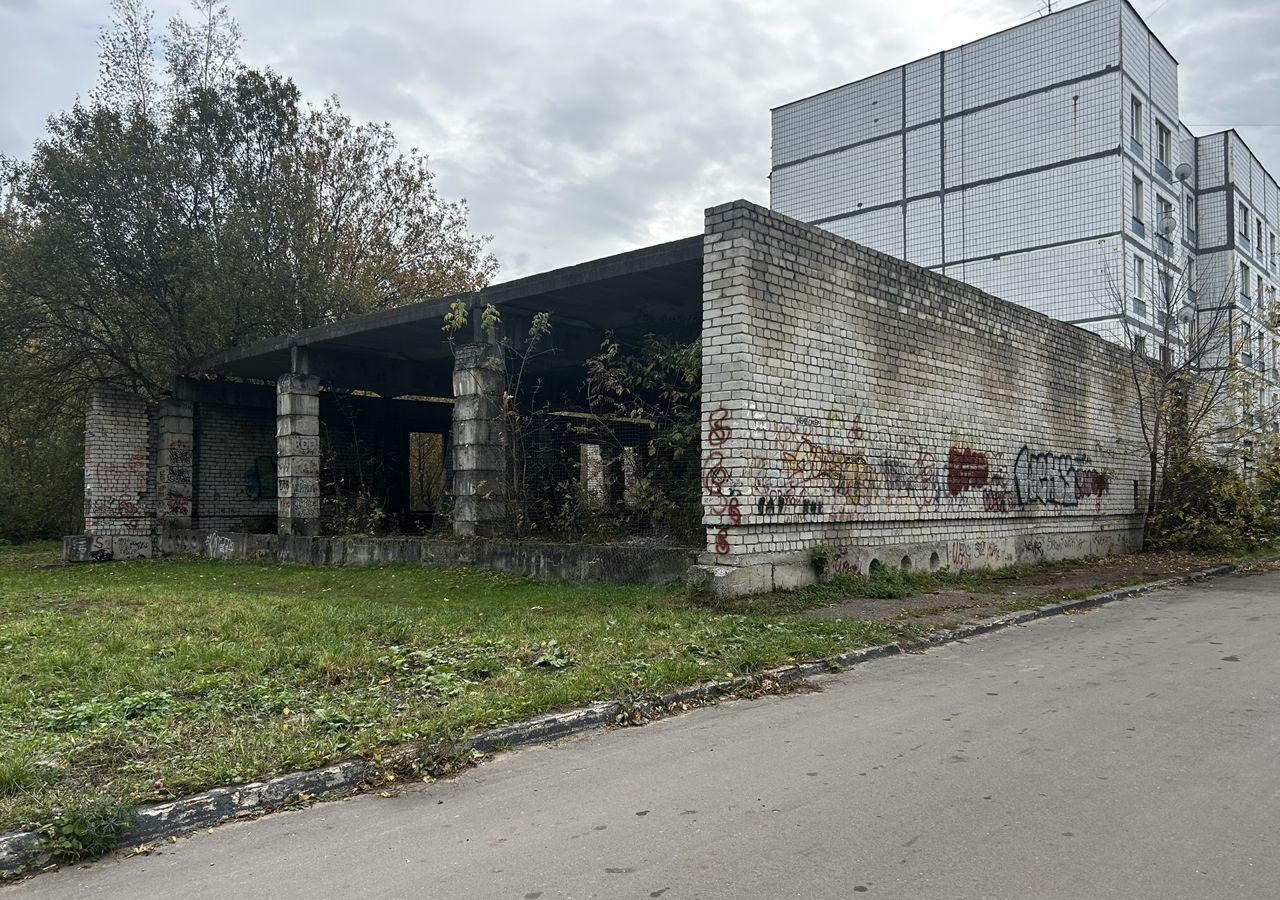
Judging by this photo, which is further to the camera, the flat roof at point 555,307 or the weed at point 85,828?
the flat roof at point 555,307

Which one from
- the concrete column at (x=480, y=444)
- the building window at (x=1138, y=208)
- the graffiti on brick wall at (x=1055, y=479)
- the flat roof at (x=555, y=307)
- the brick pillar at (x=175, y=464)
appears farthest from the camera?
the building window at (x=1138, y=208)

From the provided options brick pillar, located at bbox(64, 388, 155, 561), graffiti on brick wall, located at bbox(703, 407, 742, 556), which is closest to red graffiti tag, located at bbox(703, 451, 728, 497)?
graffiti on brick wall, located at bbox(703, 407, 742, 556)

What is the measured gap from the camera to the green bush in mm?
18672

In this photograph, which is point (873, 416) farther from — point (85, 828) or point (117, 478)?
point (117, 478)

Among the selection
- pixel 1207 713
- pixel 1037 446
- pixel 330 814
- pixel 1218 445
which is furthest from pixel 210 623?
pixel 1218 445

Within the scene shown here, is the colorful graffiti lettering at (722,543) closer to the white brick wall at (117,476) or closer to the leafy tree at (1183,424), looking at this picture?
the leafy tree at (1183,424)

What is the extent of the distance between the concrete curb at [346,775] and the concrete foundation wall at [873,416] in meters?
2.94

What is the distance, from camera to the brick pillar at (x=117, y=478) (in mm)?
19984

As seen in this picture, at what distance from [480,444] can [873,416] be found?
5.79 meters

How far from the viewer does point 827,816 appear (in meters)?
4.30

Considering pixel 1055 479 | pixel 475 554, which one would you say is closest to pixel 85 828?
pixel 475 554

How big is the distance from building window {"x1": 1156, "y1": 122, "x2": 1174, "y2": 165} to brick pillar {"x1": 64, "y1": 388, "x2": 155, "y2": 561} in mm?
28103

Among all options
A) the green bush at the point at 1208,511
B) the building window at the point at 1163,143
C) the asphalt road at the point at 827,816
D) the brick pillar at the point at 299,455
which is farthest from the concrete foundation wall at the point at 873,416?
the building window at the point at 1163,143

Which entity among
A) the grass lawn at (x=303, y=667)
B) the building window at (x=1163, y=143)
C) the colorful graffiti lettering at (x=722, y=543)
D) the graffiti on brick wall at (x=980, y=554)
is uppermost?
the building window at (x=1163, y=143)
